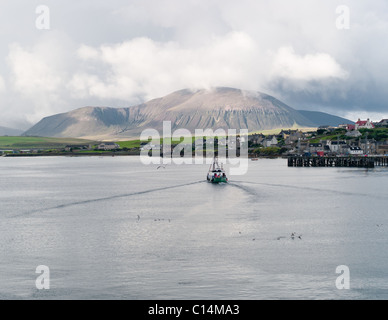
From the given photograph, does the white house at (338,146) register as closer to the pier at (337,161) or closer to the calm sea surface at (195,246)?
the pier at (337,161)

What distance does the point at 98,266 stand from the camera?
26.4m

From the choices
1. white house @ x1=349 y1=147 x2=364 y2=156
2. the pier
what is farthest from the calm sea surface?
white house @ x1=349 y1=147 x2=364 y2=156

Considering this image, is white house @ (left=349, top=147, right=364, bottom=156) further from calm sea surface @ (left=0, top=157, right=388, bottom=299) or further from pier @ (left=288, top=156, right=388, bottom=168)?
calm sea surface @ (left=0, top=157, right=388, bottom=299)

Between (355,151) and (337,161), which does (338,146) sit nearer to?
(355,151)

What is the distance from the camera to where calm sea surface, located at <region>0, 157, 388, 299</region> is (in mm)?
22844

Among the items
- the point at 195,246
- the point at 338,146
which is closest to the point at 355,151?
the point at 338,146

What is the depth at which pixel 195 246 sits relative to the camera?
31.0 metres

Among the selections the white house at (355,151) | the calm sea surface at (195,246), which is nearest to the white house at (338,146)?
the white house at (355,151)

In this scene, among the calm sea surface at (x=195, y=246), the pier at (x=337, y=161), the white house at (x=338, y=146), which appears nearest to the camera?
the calm sea surface at (x=195, y=246)

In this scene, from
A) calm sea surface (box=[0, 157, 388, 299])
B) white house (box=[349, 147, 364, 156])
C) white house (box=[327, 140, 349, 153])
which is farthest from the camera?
white house (box=[327, 140, 349, 153])

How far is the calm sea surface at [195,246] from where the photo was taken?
74.9 feet
